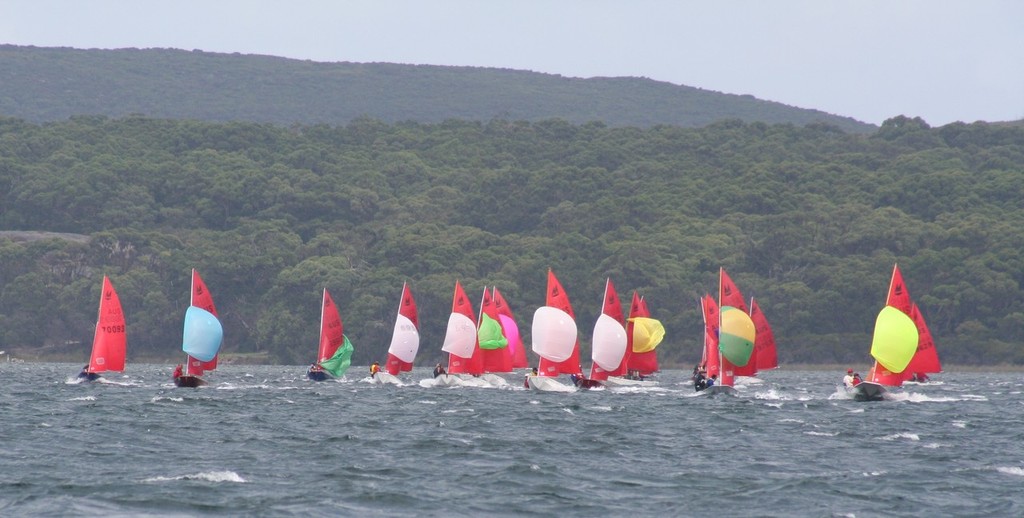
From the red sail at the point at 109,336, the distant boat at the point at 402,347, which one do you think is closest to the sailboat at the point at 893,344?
the distant boat at the point at 402,347

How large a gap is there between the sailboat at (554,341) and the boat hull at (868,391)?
37.8 ft

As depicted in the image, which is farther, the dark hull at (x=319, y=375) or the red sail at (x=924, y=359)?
the dark hull at (x=319, y=375)

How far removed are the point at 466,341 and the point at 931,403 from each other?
68.2ft

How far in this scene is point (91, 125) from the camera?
640ft

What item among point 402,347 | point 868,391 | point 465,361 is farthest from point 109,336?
point 868,391

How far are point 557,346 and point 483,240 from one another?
271 ft

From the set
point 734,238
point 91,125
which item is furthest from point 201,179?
point 734,238

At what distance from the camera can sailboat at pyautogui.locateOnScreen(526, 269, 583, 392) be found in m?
64.2

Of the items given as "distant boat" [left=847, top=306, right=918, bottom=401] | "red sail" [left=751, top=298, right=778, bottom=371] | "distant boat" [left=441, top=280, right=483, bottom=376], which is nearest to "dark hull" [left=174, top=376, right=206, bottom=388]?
"distant boat" [left=441, top=280, right=483, bottom=376]

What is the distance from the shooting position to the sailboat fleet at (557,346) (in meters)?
58.7

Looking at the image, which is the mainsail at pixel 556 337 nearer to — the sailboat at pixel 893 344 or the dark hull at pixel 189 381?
the sailboat at pixel 893 344

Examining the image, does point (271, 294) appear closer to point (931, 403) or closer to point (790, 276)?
point (790, 276)

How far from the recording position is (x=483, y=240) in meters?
147

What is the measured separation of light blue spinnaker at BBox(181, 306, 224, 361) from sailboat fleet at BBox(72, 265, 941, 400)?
40 mm
